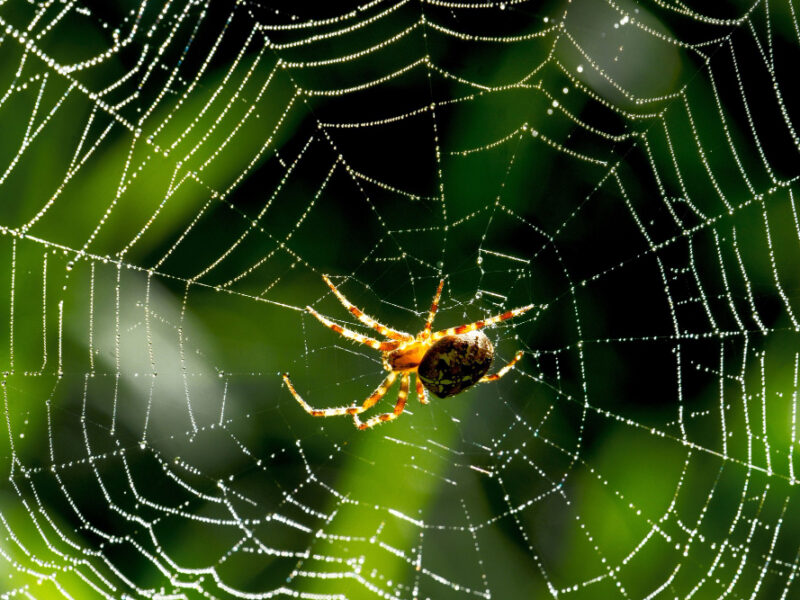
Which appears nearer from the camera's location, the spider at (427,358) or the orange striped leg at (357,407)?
the spider at (427,358)

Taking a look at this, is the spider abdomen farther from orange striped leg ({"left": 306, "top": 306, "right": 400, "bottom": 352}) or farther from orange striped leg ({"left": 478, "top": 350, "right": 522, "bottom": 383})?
orange striped leg ({"left": 306, "top": 306, "right": 400, "bottom": 352})

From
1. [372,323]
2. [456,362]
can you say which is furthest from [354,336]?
[456,362]

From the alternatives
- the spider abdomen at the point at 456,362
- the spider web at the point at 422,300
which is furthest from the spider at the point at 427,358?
the spider web at the point at 422,300

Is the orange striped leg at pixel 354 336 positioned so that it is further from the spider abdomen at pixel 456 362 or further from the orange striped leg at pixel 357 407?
the spider abdomen at pixel 456 362

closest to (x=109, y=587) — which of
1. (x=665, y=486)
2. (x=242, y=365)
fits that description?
(x=242, y=365)

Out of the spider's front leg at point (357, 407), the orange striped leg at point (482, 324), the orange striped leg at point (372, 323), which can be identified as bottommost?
the spider's front leg at point (357, 407)

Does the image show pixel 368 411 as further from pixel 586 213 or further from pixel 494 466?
pixel 586 213

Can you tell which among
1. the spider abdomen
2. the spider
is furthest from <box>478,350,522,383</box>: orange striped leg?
the spider abdomen
